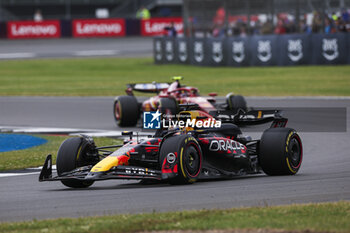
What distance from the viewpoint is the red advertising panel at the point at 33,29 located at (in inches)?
2188

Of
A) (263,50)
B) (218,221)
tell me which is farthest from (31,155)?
(263,50)

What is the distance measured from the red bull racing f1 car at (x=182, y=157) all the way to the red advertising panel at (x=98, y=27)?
4660 cm

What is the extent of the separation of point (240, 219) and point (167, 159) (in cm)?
238

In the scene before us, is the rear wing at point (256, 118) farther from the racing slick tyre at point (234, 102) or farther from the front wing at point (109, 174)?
the racing slick tyre at point (234, 102)

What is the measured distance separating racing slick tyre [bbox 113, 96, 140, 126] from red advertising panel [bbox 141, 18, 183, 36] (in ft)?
125

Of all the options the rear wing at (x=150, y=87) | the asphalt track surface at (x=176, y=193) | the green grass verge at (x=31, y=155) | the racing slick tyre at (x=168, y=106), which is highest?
the rear wing at (x=150, y=87)

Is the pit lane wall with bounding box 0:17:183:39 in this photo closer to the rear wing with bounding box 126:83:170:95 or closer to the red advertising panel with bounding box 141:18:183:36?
the red advertising panel with bounding box 141:18:183:36

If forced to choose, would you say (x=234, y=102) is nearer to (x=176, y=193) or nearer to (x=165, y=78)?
(x=176, y=193)

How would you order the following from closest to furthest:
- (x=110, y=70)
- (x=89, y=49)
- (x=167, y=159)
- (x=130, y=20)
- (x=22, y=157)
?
(x=167, y=159) < (x=22, y=157) < (x=110, y=70) < (x=89, y=49) < (x=130, y=20)

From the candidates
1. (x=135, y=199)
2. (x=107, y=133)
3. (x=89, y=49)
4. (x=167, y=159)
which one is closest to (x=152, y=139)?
(x=167, y=159)

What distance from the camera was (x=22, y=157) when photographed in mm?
13352

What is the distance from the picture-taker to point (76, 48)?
54125 mm

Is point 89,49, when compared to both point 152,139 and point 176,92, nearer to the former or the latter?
point 176,92

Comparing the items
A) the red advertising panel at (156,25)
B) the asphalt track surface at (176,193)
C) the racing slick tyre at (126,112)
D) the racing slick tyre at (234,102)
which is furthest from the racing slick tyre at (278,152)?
the red advertising panel at (156,25)
